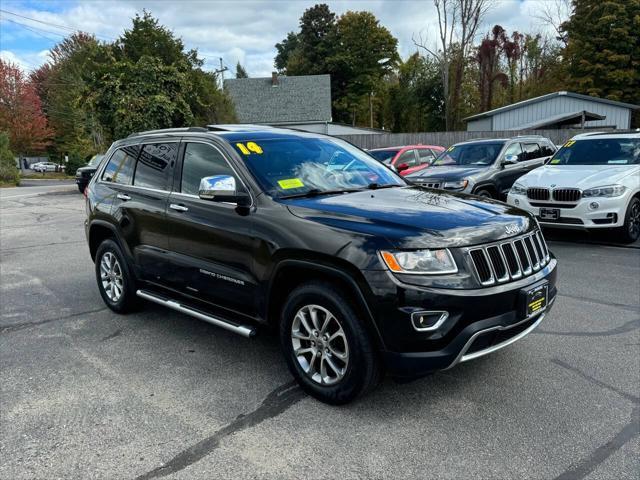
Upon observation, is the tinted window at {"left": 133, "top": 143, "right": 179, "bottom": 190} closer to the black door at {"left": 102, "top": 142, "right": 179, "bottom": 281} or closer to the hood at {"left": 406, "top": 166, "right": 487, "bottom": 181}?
the black door at {"left": 102, "top": 142, "right": 179, "bottom": 281}

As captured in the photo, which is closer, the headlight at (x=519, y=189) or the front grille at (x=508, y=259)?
the front grille at (x=508, y=259)

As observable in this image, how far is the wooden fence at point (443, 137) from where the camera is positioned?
2620cm

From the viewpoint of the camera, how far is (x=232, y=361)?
13.7ft

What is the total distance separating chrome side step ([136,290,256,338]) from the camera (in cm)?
376

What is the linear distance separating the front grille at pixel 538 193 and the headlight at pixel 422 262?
600 cm

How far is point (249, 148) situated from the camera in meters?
4.12

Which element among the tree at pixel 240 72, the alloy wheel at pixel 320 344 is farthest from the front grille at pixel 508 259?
the tree at pixel 240 72

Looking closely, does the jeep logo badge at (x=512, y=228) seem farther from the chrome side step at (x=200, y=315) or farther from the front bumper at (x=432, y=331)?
the chrome side step at (x=200, y=315)

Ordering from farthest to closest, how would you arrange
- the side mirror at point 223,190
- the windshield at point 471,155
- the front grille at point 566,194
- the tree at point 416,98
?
the tree at point 416,98, the windshield at point 471,155, the front grille at point 566,194, the side mirror at point 223,190

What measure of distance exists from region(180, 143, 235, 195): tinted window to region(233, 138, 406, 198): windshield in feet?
0.63

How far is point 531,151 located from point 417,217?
389 inches

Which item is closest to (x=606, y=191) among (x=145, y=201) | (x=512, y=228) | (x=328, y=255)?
(x=512, y=228)

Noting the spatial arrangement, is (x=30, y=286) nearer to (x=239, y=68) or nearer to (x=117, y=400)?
(x=117, y=400)

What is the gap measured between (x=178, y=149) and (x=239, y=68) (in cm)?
11316
